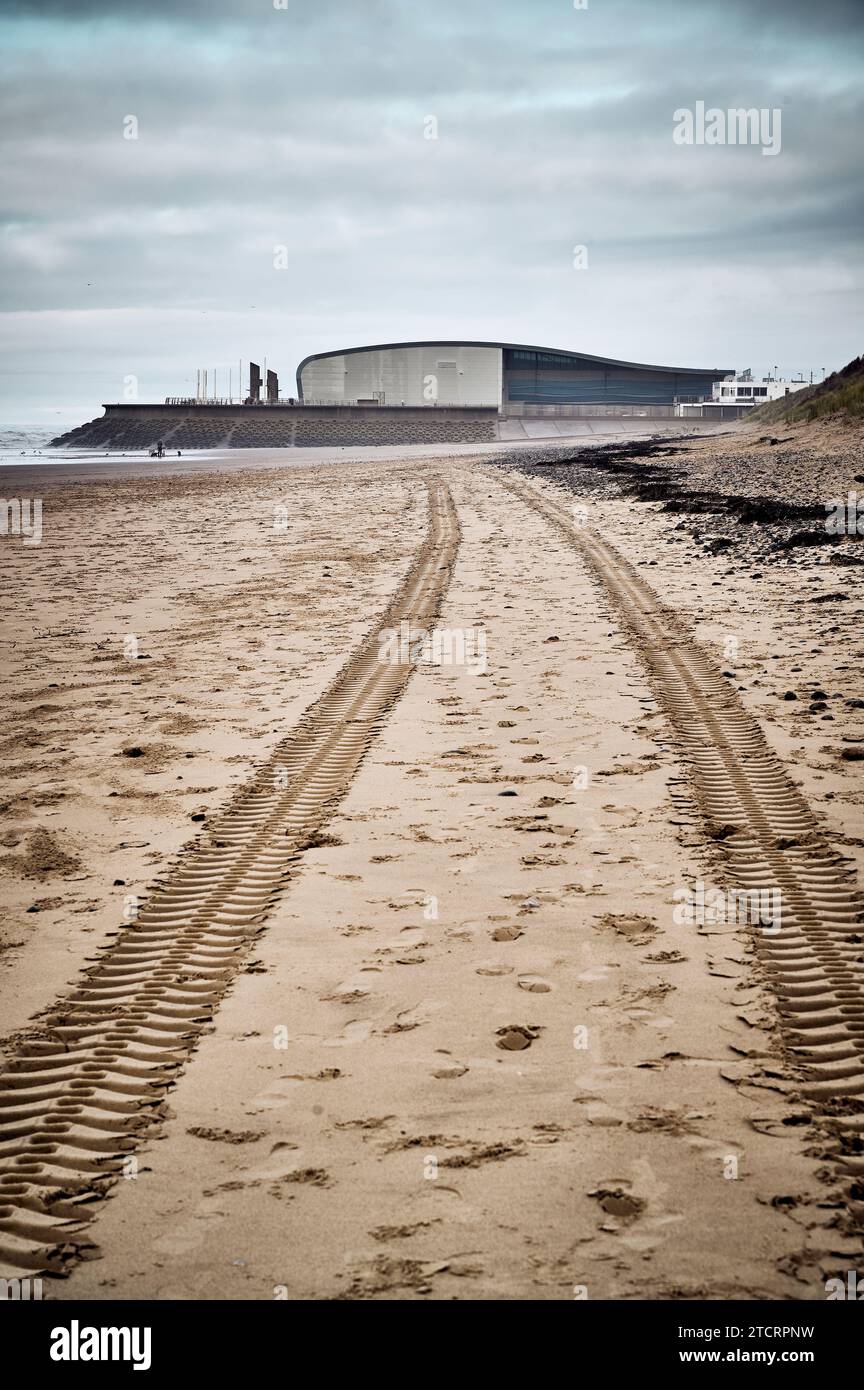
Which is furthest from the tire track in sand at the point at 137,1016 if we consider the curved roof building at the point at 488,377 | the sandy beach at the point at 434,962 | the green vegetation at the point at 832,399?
the curved roof building at the point at 488,377

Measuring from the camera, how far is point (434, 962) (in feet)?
15.5

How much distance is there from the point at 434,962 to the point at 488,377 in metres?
123

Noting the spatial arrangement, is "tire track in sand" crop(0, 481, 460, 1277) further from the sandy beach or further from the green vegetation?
the green vegetation

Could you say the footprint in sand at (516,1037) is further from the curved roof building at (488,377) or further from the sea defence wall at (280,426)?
the curved roof building at (488,377)

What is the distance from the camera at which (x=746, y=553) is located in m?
15.5

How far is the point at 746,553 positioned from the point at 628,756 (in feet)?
29.4

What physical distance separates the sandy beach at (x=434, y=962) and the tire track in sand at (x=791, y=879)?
2 cm

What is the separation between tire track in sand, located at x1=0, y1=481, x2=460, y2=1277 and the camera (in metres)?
3.37

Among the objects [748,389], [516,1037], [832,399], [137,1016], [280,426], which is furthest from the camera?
[748,389]

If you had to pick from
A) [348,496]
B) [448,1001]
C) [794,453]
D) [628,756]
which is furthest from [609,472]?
[448,1001]

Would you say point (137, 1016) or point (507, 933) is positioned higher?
point (507, 933)

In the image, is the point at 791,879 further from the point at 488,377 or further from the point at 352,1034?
the point at 488,377

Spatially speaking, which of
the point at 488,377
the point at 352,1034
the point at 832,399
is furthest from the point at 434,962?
the point at 488,377
